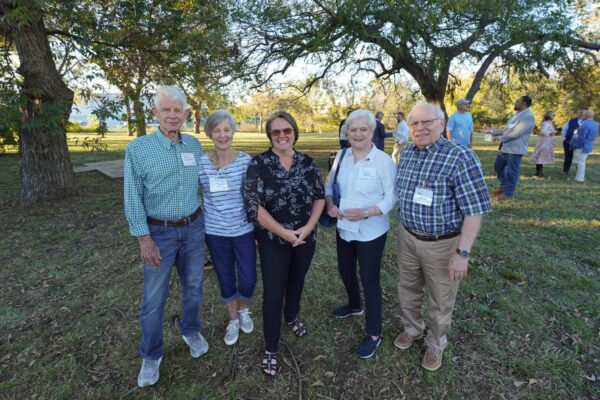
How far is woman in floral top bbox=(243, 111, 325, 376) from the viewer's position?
219 cm

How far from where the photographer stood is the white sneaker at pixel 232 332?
9.05ft

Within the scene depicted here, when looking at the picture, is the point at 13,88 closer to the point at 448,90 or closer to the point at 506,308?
the point at 506,308

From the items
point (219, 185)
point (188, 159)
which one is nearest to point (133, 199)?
point (188, 159)

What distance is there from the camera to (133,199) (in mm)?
2049

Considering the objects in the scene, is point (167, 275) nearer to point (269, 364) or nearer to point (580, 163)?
point (269, 364)

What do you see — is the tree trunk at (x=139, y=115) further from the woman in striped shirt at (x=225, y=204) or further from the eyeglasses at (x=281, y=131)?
the eyeglasses at (x=281, y=131)

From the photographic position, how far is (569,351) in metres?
2.68

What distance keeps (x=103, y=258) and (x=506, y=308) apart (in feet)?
16.4

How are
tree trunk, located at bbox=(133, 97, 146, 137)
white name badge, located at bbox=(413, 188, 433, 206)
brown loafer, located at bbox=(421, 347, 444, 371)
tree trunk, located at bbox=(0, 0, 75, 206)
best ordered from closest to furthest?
white name badge, located at bbox=(413, 188, 433, 206)
brown loafer, located at bbox=(421, 347, 444, 371)
tree trunk, located at bbox=(0, 0, 75, 206)
tree trunk, located at bbox=(133, 97, 146, 137)

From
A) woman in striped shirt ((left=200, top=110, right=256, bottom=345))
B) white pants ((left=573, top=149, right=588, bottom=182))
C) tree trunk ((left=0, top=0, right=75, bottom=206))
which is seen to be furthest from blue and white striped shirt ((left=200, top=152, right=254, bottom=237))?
white pants ((left=573, top=149, right=588, bottom=182))

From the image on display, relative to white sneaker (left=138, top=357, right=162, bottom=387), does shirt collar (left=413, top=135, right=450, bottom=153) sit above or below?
above

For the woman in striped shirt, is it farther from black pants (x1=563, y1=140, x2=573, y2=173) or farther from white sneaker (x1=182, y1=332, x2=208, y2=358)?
black pants (x1=563, y1=140, x2=573, y2=173)

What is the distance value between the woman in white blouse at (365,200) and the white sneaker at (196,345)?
4.29 ft

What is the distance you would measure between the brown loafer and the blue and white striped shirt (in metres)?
1.74
